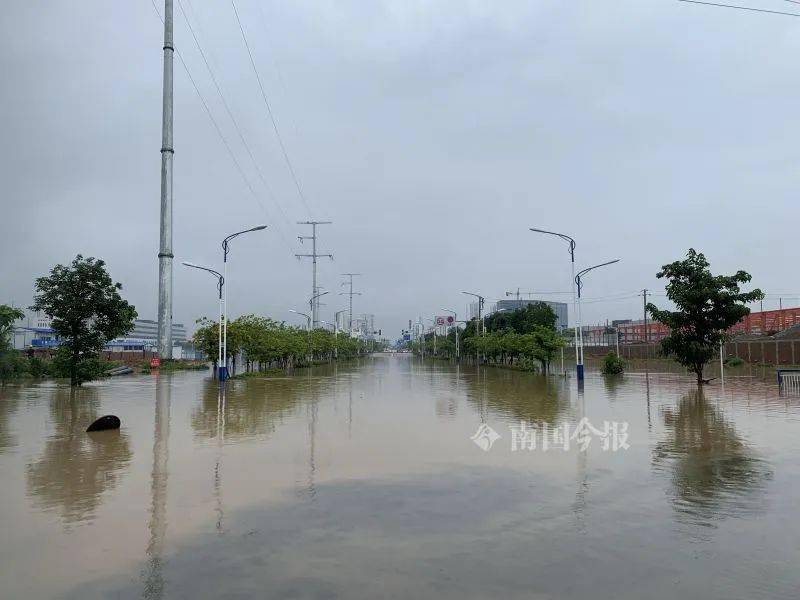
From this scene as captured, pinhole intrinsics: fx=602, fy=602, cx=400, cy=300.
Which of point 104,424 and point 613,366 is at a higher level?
point 613,366

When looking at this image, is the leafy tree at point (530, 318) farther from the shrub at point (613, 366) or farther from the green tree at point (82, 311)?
the green tree at point (82, 311)

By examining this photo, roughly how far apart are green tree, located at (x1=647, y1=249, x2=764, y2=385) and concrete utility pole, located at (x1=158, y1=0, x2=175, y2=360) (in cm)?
2382

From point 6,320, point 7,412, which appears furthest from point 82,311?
point 7,412

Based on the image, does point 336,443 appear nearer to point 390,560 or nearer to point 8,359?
point 390,560

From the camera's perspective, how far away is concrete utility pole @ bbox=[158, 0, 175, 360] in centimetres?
3088

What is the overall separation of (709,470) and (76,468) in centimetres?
1057

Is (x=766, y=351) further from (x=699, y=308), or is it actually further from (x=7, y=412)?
(x=7, y=412)

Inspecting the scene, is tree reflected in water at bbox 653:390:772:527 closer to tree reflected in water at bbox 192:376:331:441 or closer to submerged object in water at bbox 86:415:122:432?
tree reflected in water at bbox 192:376:331:441

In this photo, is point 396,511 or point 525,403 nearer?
point 396,511

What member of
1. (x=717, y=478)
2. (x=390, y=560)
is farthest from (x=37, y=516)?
(x=717, y=478)

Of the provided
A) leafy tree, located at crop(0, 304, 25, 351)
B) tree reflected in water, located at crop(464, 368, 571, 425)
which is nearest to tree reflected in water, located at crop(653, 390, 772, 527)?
tree reflected in water, located at crop(464, 368, 571, 425)

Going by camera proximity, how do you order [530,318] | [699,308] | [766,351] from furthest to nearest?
[530,318] → [766,351] → [699,308]

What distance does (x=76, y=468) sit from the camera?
33.7ft

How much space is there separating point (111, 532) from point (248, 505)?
166 cm
